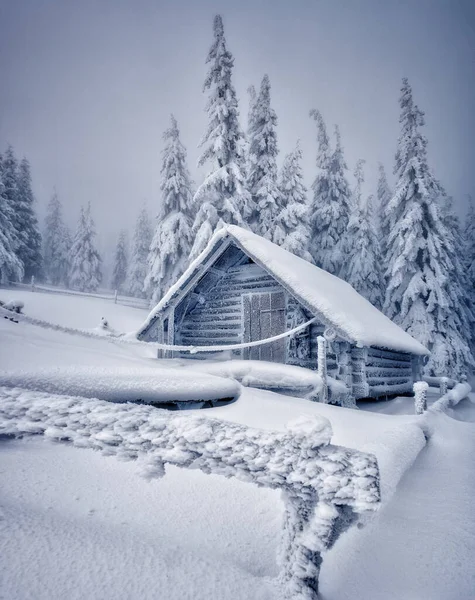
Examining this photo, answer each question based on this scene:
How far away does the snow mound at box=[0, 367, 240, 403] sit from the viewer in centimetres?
246

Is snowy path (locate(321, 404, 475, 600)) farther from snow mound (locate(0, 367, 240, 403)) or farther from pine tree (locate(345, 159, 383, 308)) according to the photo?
pine tree (locate(345, 159, 383, 308))

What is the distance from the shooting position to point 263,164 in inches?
835

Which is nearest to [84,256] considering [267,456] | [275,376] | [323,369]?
[275,376]

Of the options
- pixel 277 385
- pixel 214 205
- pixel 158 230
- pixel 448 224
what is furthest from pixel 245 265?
pixel 448 224

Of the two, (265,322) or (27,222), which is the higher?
(27,222)

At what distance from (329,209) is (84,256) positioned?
1343 inches

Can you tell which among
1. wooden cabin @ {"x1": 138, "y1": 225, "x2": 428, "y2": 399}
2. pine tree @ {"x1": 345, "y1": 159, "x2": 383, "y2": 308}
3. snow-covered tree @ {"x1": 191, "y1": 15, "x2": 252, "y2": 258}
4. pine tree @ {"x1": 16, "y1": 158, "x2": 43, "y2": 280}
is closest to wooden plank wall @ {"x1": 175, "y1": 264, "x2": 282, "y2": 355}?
wooden cabin @ {"x1": 138, "y1": 225, "x2": 428, "y2": 399}

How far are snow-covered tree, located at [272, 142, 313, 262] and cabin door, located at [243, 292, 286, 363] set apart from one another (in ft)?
29.7

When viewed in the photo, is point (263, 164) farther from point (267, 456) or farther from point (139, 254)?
point (139, 254)

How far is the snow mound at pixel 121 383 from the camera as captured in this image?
246 cm

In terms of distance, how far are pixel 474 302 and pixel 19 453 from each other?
29.0m

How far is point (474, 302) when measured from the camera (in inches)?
970

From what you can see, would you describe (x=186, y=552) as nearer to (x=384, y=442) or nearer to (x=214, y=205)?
(x=384, y=442)

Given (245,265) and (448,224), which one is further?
(448,224)
